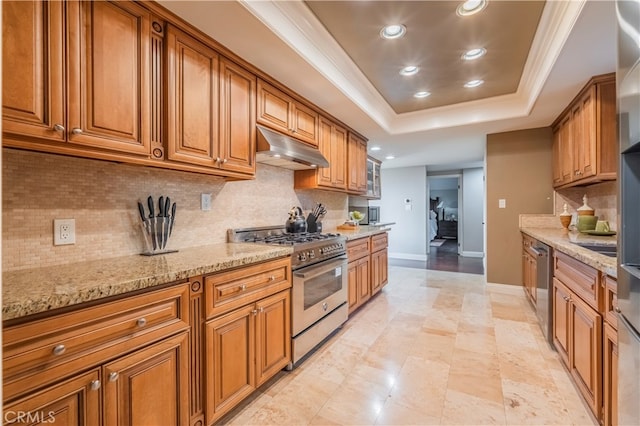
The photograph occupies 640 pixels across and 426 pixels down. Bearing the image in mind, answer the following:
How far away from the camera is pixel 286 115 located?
2.63 metres

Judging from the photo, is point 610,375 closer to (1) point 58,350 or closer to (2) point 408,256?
(1) point 58,350

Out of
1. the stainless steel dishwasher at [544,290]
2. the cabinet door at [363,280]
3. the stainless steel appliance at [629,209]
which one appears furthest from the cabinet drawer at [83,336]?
the stainless steel dishwasher at [544,290]

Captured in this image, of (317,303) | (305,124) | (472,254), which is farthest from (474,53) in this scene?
(472,254)

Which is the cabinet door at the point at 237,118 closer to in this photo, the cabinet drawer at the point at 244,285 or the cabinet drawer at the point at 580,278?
the cabinet drawer at the point at 244,285

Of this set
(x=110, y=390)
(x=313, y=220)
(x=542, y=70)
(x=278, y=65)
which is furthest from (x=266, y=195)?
(x=542, y=70)

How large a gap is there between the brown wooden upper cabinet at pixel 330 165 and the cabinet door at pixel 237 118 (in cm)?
98

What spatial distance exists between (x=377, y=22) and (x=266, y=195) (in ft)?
5.33

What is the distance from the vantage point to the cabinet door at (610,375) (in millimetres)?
1382

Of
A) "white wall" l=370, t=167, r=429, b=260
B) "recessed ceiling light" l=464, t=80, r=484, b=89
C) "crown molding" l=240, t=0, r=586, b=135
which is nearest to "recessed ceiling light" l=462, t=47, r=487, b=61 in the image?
"crown molding" l=240, t=0, r=586, b=135

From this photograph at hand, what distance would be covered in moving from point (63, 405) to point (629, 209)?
2071 millimetres

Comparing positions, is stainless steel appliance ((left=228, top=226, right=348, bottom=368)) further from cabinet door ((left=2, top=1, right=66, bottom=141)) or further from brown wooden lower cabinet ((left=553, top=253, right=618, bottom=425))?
brown wooden lower cabinet ((left=553, top=253, right=618, bottom=425))

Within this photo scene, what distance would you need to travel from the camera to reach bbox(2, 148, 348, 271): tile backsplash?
54.4 inches

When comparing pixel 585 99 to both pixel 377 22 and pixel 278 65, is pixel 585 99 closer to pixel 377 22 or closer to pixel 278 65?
pixel 377 22

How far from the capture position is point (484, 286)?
14.1 feet
